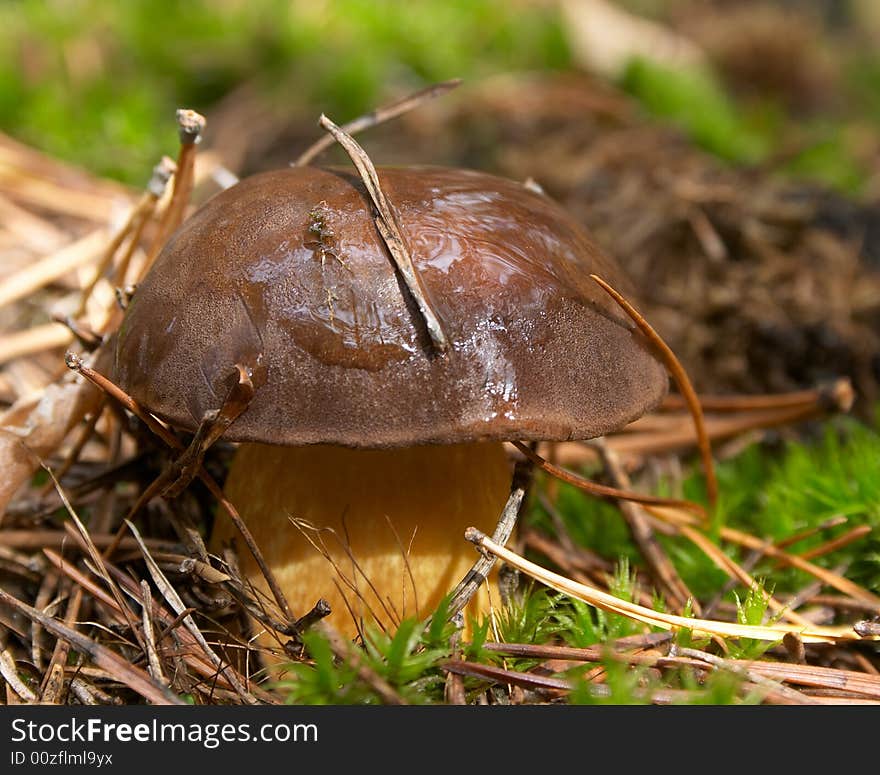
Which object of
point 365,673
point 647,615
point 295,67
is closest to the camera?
point 365,673

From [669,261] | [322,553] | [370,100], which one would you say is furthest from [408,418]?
[370,100]

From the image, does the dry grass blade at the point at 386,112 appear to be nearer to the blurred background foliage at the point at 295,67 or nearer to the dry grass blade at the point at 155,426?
the dry grass blade at the point at 155,426

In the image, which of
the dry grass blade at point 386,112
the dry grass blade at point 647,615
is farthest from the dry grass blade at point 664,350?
the dry grass blade at point 386,112

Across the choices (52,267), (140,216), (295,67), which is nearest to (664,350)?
(140,216)

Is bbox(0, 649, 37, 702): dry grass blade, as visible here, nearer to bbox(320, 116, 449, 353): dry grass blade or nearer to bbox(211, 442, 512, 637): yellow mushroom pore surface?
bbox(211, 442, 512, 637): yellow mushroom pore surface

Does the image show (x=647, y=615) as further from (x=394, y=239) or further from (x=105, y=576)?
(x=105, y=576)

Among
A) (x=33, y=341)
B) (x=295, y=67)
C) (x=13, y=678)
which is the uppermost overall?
(x=295, y=67)

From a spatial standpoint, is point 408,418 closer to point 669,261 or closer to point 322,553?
point 322,553
